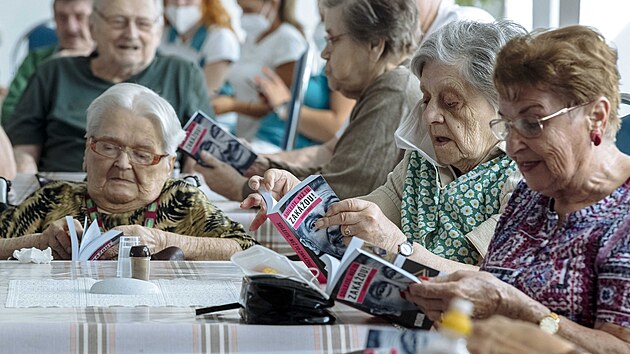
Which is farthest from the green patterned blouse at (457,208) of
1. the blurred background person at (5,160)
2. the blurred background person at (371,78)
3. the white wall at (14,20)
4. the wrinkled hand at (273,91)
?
the white wall at (14,20)

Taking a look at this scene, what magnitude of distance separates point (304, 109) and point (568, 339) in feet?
13.6

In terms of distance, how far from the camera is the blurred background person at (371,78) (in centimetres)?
367

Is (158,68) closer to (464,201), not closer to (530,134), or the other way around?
(464,201)

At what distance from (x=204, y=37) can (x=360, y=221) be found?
573 centimetres

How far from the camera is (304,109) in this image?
5.89 m

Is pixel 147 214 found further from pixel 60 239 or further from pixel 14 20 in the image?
pixel 14 20

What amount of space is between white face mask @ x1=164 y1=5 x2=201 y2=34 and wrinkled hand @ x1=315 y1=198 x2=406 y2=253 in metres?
5.91

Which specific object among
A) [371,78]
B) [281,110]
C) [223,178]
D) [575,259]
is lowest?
[575,259]

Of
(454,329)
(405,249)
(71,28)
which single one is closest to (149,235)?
(405,249)

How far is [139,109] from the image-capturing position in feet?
10.4

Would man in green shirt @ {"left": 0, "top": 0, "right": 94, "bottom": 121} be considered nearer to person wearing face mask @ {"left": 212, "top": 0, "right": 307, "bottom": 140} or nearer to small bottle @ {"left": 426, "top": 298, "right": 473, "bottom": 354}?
person wearing face mask @ {"left": 212, "top": 0, "right": 307, "bottom": 140}

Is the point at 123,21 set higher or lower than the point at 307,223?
higher

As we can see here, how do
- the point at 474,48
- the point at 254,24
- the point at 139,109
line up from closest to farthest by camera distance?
the point at 474,48, the point at 139,109, the point at 254,24

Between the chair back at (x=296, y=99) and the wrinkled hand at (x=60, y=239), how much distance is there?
2931mm
